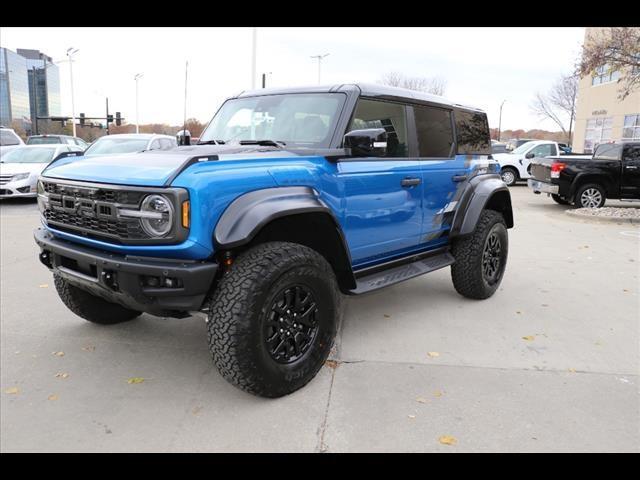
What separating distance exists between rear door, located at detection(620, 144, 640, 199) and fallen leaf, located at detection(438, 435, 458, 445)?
11.5 metres

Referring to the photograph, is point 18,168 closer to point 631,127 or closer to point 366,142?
point 366,142

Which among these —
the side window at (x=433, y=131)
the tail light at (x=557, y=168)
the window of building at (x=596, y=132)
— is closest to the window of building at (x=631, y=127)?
the window of building at (x=596, y=132)

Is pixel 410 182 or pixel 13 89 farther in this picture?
pixel 13 89

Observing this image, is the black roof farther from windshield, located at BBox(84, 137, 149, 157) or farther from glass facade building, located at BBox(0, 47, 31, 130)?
glass facade building, located at BBox(0, 47, 31, 130)

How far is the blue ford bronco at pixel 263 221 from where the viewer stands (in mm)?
2744

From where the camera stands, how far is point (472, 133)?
5.33 metres

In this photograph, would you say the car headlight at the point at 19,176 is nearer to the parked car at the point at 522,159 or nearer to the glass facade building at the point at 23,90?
the parked car at the point at 522,159

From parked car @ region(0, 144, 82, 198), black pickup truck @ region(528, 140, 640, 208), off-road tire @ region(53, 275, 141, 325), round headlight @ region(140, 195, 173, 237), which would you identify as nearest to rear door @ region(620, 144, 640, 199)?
black pickup truck @ region(528, 140, 640, 208)

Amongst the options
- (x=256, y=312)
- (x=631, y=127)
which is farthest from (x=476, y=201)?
(x=631, y=127)

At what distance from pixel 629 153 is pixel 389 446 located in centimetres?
1194

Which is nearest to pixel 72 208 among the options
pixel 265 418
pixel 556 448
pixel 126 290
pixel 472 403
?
pixel 126 290

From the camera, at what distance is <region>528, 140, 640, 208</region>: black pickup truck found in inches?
465

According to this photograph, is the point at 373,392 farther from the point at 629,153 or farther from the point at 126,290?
the point at 629,153

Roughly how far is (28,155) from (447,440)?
13.4 m
